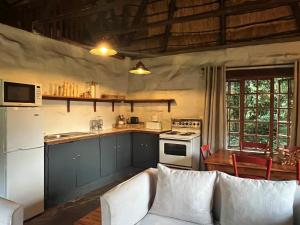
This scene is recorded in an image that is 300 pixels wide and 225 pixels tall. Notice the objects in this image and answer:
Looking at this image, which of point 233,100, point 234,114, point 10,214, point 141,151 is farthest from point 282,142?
point 10,214

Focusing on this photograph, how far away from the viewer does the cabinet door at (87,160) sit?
3.70 metres

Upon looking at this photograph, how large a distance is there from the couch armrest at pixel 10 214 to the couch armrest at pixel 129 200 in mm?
598

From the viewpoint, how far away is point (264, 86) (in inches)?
168

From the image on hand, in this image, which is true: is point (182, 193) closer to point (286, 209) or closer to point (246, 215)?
point (246, 215)

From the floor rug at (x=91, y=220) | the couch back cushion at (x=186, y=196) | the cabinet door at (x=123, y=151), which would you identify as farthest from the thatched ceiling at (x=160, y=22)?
the floor rug at (x=91, y=220)

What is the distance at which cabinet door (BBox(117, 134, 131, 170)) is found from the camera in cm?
459

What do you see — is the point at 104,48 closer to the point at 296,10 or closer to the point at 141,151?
the point at 141,151

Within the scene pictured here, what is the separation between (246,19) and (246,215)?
11.3ft

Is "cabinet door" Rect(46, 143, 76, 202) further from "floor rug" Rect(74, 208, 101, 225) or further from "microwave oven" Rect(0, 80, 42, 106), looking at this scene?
"floor rug" Rect(74, 208, 101, 225)

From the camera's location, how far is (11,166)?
272 cm

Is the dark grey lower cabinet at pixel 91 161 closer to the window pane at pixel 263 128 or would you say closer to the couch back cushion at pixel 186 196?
the couch back cushion at pixel 186 196

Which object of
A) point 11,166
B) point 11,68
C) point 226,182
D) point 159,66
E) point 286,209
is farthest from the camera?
point 159,66

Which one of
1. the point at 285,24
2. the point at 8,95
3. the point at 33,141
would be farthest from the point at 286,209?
the point at 285,24

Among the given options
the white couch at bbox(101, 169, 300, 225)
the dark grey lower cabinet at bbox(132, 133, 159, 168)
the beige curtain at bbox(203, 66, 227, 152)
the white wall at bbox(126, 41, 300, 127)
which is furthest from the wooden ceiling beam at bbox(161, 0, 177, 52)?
the white couch at bbox(101, 169, 300, 225)
